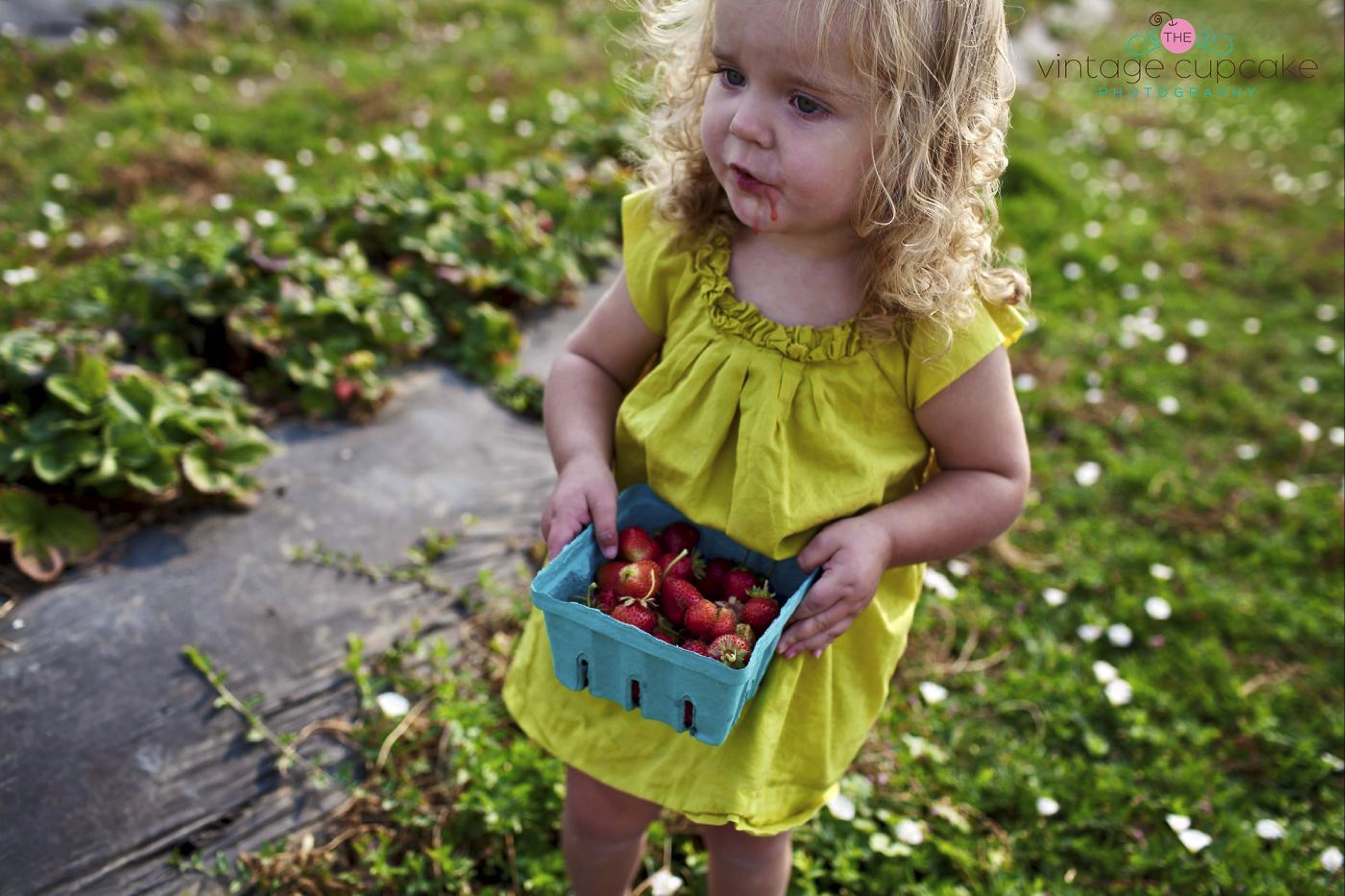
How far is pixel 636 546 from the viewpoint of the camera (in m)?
1.43

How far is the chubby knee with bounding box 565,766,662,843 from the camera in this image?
1.66 metres

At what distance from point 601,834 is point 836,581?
696 millimetres

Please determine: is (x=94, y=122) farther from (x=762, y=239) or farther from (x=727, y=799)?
(x=727, y=799)

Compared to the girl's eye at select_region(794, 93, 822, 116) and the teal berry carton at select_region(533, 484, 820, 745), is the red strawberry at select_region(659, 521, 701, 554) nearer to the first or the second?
the teal berry carton at select_region(533, 484, 820, 745)

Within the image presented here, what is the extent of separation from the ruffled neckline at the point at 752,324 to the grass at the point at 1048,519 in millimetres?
1116

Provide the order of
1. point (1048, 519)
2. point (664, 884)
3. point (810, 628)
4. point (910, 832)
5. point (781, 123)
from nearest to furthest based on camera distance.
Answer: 1. point (781, 123)
2. point (810, 628)
3. point (664, 884)
4. point (910, 832)
5. point (1048, 519)

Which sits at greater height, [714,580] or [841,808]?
[714,580]

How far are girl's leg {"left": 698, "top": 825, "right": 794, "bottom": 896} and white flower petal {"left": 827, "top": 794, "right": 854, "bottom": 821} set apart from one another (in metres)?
0.40

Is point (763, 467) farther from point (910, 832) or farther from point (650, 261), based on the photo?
point (910, 832)

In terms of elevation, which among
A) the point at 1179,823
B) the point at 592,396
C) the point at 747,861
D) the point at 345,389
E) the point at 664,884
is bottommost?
the point at 664,884

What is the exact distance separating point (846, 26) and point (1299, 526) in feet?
9.04

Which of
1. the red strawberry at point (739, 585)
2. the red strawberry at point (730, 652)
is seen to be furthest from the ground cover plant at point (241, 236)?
the red strawberry at point (730, 652)

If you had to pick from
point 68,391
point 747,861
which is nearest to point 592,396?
point 747,861

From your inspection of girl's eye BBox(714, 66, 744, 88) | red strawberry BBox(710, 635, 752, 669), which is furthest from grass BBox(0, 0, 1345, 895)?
girl's eye BBox(714, 66, 744, 88)
